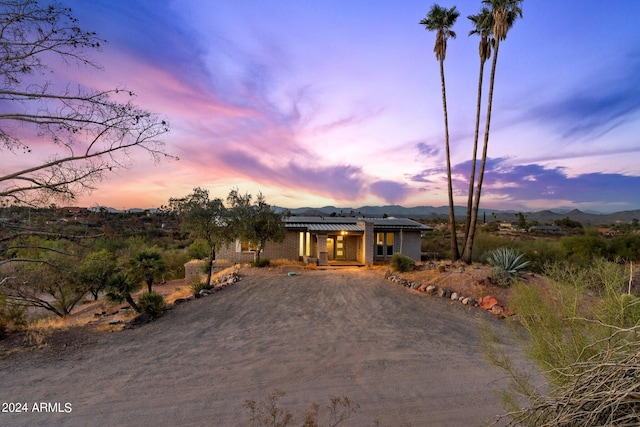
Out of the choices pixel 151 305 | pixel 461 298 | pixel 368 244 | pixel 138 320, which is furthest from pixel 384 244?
pixel 138 320

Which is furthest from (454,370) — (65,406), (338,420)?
(65,406)

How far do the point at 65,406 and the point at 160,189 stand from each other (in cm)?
1287

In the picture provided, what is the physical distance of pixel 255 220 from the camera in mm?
Answer: 17484

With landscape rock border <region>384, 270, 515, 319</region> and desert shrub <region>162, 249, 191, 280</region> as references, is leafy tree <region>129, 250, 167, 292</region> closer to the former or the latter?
desert shrub <region>162, 249, 191, 280</region>

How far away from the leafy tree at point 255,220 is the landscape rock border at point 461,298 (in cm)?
765

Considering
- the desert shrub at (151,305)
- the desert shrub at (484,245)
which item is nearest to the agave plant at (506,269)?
the desert shrub at (484,245)

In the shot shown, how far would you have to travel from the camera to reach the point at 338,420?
443cm

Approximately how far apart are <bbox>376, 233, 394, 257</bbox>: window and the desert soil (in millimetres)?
10812

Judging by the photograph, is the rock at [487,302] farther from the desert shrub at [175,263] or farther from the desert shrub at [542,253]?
the desert shrub at [175,263]

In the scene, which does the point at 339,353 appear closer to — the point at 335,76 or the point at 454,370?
the point at 454,370

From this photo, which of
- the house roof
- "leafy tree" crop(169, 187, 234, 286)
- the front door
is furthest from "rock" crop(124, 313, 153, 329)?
the front door

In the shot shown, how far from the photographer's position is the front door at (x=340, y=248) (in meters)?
22.9

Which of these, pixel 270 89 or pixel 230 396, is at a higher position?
pixel 270 89

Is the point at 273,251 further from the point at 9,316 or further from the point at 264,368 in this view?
the point at 264,368
